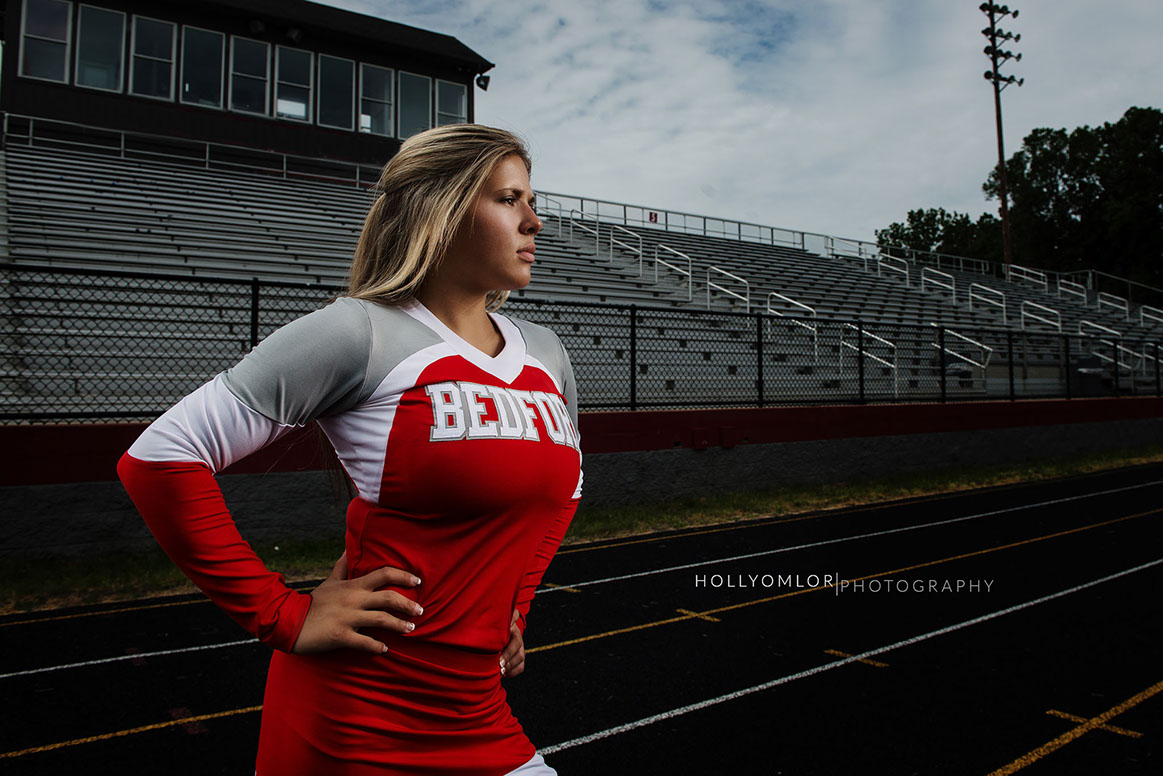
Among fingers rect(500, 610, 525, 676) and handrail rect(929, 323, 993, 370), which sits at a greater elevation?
handrail rect(929, 323, 993, 370)

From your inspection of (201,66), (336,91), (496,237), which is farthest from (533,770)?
(336,91)

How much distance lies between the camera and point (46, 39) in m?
17.8

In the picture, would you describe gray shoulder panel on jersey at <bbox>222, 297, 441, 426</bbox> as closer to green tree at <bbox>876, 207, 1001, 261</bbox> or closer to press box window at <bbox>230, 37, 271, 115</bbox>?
press box window at <bbox>230, 37, 271, 115</bbox>

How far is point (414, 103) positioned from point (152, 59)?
20.5 ft

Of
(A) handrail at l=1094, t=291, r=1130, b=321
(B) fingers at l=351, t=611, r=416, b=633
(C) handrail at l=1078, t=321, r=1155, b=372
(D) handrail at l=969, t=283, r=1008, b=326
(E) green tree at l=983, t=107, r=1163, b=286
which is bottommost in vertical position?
(B) fingers at l=351, t=611, r=416, b=633

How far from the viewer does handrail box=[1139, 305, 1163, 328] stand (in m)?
29.4

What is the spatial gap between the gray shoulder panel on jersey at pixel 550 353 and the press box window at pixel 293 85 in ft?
67.9

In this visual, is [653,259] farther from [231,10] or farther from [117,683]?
[117,683]

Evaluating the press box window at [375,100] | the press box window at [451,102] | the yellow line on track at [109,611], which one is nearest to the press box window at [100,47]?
the press box window at [375,100]

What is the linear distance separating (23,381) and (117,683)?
3631 millimetres

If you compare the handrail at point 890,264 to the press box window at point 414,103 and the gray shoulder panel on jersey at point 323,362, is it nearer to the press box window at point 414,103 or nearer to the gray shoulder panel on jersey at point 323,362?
the press box window at point 414,103

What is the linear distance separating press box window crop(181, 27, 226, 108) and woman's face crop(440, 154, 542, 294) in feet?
67.7

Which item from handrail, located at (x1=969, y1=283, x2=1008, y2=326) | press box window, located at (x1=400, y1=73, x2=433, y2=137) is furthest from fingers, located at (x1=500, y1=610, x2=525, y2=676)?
handrail, located at (x1=969, y1=283, x2=1008, y2=326)

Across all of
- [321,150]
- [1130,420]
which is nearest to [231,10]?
[321,150]
